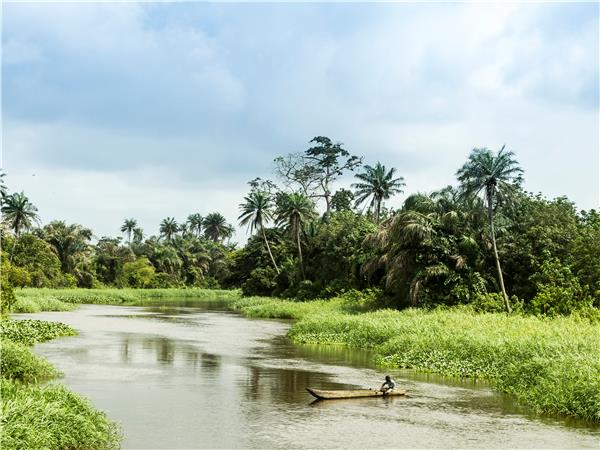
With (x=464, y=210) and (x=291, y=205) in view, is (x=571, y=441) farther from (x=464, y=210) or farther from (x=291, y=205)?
(x=291, y=205)

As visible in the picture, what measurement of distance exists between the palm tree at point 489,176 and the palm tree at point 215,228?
110515mm

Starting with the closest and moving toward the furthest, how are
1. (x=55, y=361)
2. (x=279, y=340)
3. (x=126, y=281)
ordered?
(x=55, y=361), (x=279, y=340), (x=126, y=281)

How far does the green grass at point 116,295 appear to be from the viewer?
72.1 meters

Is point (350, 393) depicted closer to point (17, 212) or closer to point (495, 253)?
point (495, 253)

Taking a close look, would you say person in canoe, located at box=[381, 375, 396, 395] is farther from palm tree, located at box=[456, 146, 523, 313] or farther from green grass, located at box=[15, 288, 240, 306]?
green grass, located at box=[15, 288, 240, 306]

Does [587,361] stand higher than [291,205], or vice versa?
[291,205]

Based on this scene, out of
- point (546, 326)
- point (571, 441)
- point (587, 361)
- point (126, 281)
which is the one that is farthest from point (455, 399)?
point (126, 281)

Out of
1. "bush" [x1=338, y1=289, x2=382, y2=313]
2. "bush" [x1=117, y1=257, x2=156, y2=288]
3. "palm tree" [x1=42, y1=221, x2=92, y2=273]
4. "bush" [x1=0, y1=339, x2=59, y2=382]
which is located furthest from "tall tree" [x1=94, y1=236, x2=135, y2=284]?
"bush" [x1=0, y1=339, x2=59, y2=382]

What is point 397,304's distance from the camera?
1913 inches

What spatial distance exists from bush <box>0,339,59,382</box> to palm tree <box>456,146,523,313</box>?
29199mm

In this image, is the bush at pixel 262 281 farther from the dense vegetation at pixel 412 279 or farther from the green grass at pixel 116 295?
the green grass at pixel 116 295

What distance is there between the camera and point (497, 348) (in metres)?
25.8

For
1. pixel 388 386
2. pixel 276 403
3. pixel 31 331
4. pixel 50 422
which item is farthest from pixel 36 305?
pixel 50 422

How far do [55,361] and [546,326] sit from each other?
21.5 m
